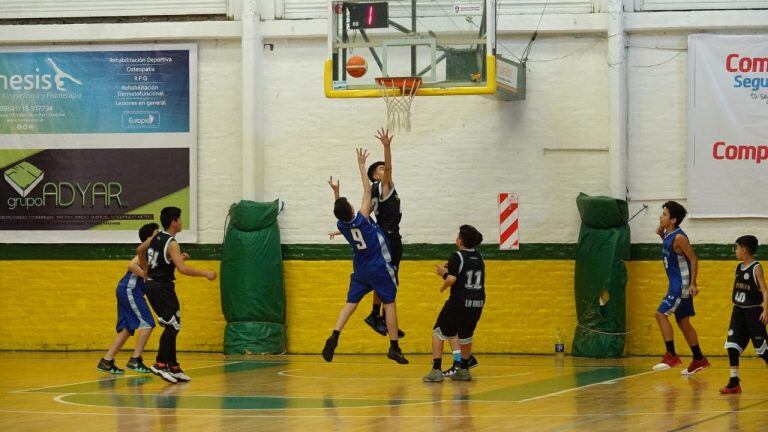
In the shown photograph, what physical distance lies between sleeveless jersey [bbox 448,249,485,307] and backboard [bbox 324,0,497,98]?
9.74 feet

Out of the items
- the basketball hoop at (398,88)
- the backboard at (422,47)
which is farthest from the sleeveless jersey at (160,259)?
the basketball hoop at (398,88)

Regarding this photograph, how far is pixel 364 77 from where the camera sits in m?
15.9

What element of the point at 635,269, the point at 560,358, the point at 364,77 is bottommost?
the point at 560,358

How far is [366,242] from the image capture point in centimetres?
1348

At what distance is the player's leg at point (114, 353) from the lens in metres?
14.4

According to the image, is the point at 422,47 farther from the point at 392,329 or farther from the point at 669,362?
the point at 669,362

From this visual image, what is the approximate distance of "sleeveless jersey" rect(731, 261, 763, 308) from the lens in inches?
473

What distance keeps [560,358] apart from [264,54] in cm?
605

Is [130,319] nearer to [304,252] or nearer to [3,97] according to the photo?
[304,252]

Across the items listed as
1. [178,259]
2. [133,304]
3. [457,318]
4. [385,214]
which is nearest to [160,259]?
[178,259]

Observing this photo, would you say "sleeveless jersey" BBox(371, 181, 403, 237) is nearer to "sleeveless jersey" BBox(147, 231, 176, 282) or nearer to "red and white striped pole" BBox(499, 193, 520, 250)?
"sleeveless jersey" BBox(147, 231, 176, 282)

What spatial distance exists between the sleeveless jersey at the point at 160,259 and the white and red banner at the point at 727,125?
766 centimetres

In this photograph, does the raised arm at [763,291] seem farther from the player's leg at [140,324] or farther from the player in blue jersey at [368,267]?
the player's leg at [140,324]

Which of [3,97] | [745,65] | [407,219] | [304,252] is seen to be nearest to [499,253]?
[407,219]
